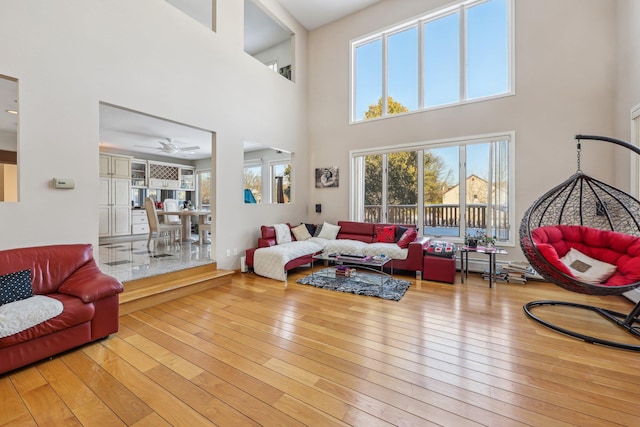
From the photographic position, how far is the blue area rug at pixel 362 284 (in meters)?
3.76

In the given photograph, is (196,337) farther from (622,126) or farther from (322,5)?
(322,5)

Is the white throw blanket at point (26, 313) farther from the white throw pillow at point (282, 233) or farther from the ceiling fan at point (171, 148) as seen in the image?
the ceiling fan at point (171, 148)

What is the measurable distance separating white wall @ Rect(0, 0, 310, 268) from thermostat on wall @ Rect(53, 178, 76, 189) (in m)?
0.06

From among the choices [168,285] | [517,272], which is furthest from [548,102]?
[168,285]

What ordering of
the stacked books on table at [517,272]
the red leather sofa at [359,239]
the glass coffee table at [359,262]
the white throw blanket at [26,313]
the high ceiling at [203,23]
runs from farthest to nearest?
the high ceiling at [203,23], the red leather sofa at [359,239], the stacked books on table at [517,272], the glass coffee table at [359,262], the white throw blanket at [26,313]

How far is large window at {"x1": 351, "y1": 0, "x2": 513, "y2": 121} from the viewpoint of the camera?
4.79 meters

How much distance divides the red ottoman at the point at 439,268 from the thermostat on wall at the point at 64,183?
4.83m

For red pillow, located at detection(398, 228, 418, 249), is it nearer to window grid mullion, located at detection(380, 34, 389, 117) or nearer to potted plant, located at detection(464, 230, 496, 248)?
potted plant, located at detection(464, 230, 496, 248)

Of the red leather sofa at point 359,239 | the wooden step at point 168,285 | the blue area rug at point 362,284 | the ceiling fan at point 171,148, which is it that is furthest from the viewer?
the ceiling fan at point 171,148

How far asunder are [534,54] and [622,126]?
1691mm

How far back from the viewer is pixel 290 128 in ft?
20.5

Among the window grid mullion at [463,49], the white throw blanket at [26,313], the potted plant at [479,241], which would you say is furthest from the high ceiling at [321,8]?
the white throw blanket at [26,313]

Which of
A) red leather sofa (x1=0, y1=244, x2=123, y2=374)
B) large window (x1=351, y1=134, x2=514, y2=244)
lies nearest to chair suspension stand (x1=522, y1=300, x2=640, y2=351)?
large window (x1=351, y1=134, x2=514, y2=244)

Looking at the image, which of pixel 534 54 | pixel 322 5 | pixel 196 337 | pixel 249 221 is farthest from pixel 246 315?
pixel 322 5
